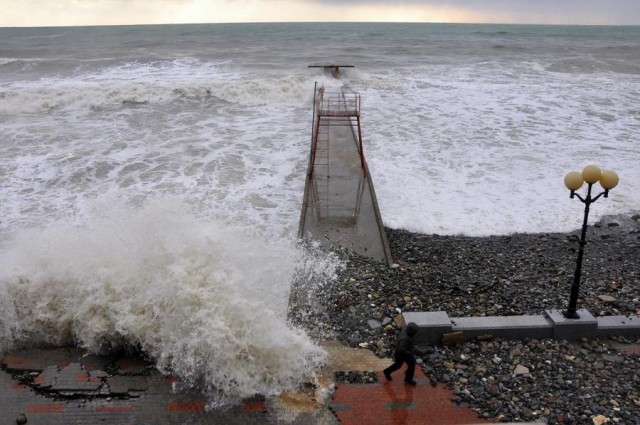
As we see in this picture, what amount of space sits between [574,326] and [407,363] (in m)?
2.96

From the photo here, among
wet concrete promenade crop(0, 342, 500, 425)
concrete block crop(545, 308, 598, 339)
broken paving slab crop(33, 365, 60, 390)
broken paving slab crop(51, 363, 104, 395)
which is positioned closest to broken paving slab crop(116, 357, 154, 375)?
wet concrete promenade crop(0, 342, 500, 425)

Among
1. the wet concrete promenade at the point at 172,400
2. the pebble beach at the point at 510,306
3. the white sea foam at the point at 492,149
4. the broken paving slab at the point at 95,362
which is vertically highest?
the white sea foam at the point at 492,149

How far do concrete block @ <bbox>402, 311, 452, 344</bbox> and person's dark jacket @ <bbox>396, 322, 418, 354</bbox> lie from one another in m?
0.82

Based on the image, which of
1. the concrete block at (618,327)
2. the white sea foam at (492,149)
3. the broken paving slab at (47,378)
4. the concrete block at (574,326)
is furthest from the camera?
the white sea foam at (492,149)

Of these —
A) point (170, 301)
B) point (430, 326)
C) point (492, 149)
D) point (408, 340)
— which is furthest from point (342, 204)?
point (492, 149)

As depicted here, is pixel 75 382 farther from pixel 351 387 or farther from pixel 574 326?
pixel 574 326

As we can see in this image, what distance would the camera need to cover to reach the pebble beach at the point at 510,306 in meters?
6.24

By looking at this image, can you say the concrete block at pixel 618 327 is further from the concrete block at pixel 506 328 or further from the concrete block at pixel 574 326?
the concrete block at pixel 506 328

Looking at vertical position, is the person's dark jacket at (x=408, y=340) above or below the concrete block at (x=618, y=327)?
above

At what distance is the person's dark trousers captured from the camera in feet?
20.7

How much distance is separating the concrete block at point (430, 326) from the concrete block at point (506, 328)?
0.19 m

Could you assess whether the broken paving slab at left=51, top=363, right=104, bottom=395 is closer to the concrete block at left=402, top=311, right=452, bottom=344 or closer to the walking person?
the walking person

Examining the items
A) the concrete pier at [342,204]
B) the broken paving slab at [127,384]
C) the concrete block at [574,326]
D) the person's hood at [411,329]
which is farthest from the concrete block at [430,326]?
the broken paving slab at [127,384]

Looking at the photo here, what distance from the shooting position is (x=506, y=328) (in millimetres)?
7293
